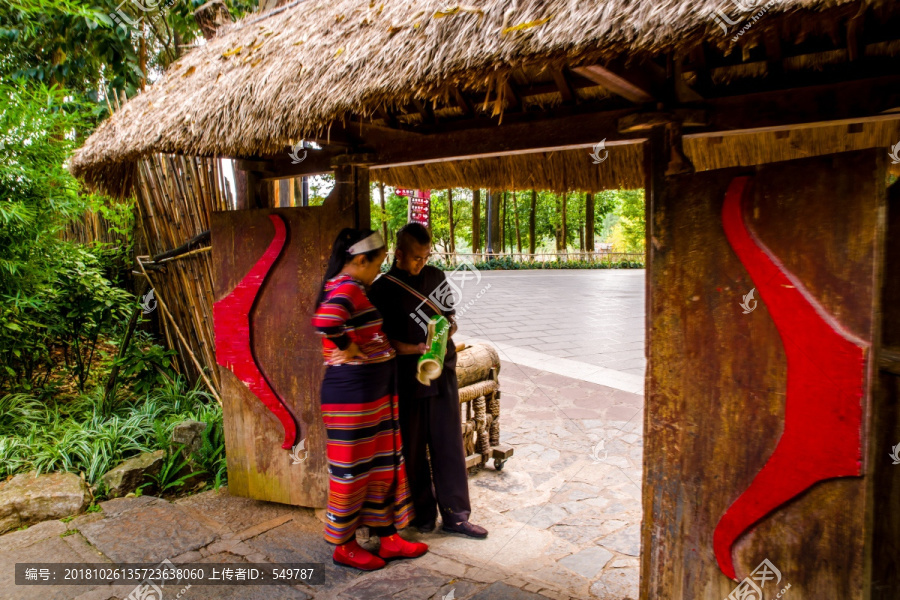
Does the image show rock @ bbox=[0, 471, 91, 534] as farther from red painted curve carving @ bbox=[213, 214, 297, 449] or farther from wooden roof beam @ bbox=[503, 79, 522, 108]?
wooden roof beam @ bbox=[503, 79, 522, 108]

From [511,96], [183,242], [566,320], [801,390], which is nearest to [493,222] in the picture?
[566,320]

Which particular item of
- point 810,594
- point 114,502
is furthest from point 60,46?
point 810,594

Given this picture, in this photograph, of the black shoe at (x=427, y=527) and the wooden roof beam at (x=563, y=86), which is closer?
the wooden roof beam at (x=563, y=86)

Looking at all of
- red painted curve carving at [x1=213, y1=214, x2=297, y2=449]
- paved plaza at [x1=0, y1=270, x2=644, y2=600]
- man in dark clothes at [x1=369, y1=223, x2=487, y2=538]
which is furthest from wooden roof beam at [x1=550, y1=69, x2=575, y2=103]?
paved plaza at [x1=0, y1=270, x2=644, y2=600]

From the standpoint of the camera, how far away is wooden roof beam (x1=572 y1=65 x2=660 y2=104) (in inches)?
76.8

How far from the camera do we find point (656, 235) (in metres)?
2.12

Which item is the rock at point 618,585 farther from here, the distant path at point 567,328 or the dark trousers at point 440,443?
the distant path at point 567,328

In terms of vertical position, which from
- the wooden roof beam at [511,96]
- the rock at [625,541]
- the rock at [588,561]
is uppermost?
the wooden roof beam at [511,96]

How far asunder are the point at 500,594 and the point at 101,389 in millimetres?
4051

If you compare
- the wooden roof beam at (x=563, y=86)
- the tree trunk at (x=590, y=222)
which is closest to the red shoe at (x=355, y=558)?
the wooden roof beam at (x=563, y=86)

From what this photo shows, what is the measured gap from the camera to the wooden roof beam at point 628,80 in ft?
6.40

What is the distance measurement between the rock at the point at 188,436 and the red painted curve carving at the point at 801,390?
3.41 m

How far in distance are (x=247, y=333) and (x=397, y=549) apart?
159cm

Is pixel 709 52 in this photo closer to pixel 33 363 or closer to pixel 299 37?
pixel 299 37
